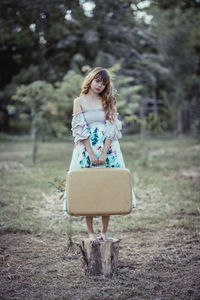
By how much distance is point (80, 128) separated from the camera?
10.1 ft

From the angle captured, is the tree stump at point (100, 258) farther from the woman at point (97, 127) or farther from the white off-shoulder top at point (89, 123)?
the white off-shoulder top at point (89, 123)

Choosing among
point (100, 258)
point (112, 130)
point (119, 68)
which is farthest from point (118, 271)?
point (119, 68)

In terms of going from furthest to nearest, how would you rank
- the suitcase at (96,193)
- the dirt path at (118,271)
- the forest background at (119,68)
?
the forest background at (119,68), the suitcase at (96,193), the dirt path at (118,271)

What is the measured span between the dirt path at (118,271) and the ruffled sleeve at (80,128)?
3.61 feet

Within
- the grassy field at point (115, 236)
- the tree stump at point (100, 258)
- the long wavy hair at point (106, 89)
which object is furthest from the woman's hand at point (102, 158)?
the grassy field at point (115, 236)

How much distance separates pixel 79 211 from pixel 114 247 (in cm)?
50

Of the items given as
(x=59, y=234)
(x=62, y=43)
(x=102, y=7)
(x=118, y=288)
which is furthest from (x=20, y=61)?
(x=118, y=288)

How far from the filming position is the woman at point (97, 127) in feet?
10.1

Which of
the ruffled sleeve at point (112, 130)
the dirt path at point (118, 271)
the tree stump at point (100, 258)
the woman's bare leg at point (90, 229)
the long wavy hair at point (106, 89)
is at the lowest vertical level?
the dirt path at point (118, 271)

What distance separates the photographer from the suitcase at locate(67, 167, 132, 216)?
9.11 ft

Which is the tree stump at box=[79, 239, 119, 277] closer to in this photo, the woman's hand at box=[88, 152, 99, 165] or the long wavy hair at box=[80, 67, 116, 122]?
the woman's hand at box=[88, 152, 99, 165]

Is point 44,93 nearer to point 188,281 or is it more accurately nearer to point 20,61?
point 188,281

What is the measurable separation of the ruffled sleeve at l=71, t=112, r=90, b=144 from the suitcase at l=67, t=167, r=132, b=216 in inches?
14.0

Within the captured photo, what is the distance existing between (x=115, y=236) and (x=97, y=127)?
1.49 metres
